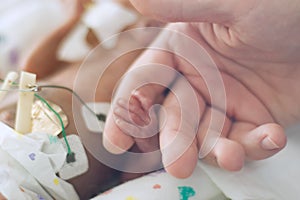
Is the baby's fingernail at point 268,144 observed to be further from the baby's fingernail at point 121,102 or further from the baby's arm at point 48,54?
the baby's arm at point 48,54

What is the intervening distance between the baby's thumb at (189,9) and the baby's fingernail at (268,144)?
0.15 m

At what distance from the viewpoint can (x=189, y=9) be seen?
553 millimetres

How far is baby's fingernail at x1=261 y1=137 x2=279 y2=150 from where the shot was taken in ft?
1.93

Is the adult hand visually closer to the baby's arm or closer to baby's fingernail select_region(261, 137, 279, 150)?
baby's fingernail select_region(261, 137, 279, 150)

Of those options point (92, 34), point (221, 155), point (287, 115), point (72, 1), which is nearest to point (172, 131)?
point (221, 155)

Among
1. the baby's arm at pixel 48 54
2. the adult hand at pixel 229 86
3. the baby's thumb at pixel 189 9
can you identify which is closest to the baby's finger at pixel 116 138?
the adult hand at pixel 229 86

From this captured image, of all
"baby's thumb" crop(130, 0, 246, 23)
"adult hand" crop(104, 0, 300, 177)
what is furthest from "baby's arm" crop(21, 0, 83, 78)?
"baby's thumb" crop(130, 0, 246, 23)

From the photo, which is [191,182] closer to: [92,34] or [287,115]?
[287,115]

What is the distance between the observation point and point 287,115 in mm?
697

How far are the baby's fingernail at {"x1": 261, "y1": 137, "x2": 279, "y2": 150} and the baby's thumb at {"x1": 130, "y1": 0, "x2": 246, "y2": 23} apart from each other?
6.0 inches

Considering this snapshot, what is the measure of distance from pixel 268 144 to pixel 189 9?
186mm

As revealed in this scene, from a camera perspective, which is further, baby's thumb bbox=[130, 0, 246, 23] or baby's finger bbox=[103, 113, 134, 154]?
baby's finger bbox=[103, 113, 134, 154]

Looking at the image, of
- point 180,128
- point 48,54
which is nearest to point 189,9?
point 180,128

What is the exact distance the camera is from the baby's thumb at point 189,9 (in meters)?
0.54
